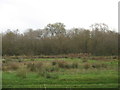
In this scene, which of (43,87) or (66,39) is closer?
(43,87)

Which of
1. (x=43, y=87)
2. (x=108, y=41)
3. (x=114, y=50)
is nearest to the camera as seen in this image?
(x=43, y=87)

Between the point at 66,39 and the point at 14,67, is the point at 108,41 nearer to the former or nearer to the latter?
the point at 66,39

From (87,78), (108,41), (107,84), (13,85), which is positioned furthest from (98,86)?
(108,41)

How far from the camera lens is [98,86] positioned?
14.1m

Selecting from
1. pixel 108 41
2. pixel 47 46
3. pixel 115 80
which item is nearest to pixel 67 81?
pixel 115 80

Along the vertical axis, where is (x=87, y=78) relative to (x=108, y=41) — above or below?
below

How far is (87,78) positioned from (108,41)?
36613mm

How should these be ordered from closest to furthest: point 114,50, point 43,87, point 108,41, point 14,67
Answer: point 43,87
point 14,67
point 114,50
point 108,41

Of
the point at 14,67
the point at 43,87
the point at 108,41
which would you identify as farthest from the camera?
the point at 108,41

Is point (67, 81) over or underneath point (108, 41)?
underneath

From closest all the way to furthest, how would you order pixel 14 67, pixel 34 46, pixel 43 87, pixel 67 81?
pixel 43 87, pixel 67 81, pixel 14 67, pixel 34 46

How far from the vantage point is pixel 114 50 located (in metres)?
47.9

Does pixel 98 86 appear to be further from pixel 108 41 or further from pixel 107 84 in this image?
pixel 108 41

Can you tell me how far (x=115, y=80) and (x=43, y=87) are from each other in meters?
4.92
